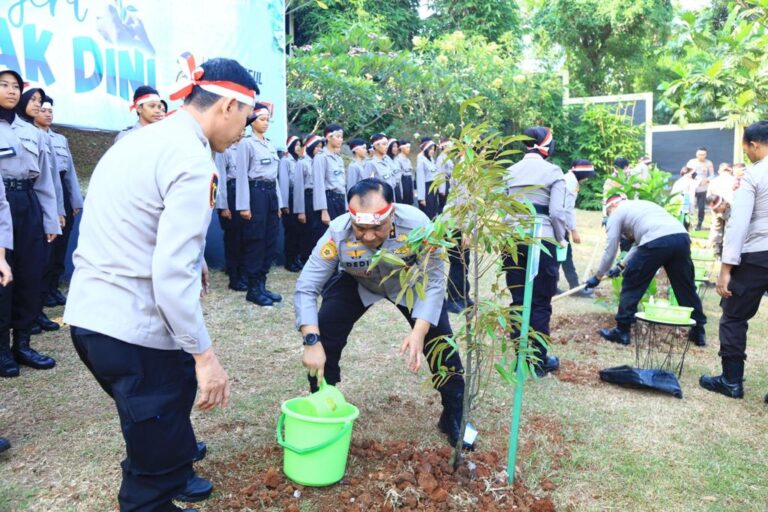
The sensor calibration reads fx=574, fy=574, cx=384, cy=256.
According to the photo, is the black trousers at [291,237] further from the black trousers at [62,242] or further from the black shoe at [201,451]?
the black shoe at [201,451]

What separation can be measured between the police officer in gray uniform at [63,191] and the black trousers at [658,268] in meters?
5.08

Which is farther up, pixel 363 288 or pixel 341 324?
pixel 363 288

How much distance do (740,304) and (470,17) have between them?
16348 mm

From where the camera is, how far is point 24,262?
3.99 m

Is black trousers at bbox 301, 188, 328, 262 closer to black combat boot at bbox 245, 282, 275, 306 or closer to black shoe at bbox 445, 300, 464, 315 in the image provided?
black combat boot at bbox 245, 282, 275, 306

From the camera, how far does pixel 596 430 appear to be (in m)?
3.53

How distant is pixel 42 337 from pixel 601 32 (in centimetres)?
2461

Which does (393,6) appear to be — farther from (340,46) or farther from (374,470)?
(374,470)

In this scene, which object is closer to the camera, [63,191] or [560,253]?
[63,191]

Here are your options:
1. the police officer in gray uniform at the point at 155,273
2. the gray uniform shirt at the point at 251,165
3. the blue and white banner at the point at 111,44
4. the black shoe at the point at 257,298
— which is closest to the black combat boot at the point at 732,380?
the police officer in gray uniform at the point at 155,273

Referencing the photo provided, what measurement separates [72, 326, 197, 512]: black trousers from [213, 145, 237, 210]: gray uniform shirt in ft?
14.4

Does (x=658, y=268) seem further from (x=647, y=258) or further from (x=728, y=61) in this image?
(x=728, y=61)

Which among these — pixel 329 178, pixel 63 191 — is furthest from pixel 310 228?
pixel 63 191

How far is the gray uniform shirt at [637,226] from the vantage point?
16.6 feet
